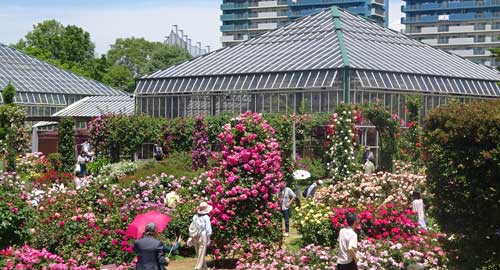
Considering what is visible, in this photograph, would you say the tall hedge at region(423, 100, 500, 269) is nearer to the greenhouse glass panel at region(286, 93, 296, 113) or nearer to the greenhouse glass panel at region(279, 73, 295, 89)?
the greenhouse glass panel at region(286, 93, 296, 113)

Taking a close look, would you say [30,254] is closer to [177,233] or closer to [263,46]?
[177,233]

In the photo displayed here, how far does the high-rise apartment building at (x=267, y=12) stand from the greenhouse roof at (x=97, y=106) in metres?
69.9

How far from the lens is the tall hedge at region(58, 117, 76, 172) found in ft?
120

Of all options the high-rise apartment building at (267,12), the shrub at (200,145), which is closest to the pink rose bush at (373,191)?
the shrub at (200,145)

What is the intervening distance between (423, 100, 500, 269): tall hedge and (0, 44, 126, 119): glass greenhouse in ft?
151

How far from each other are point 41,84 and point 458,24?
71876mm

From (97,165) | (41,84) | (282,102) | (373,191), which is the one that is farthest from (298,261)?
(41,84)

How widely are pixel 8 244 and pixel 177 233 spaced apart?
617cm

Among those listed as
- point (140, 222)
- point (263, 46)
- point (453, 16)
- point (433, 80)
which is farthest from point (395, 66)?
point (453, 16)

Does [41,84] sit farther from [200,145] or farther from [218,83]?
[200,145]

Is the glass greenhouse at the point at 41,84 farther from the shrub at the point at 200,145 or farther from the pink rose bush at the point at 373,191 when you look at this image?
the pink rose bush at the point at 373,191

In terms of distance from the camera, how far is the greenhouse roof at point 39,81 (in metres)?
56.1

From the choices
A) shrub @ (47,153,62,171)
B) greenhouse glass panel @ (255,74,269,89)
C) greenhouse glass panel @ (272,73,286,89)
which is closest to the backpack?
shrub @ (47,153,62,171)

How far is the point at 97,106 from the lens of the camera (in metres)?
53.7
